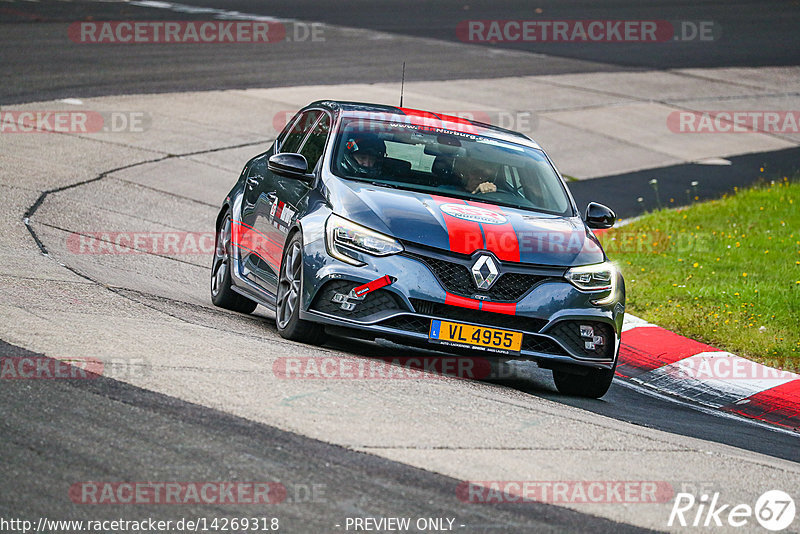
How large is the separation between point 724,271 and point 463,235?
233 inches

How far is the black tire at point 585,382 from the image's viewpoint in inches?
325

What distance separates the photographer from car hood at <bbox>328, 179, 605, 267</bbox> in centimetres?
768

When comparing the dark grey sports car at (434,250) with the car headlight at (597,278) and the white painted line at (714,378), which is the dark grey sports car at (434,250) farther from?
the white painted line at (714,378)

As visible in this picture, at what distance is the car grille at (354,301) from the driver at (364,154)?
121 centimetres

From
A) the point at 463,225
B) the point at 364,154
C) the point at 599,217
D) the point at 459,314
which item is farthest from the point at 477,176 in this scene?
the point at 459,314

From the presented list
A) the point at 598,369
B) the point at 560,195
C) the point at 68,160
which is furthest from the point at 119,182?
the point at 598,369

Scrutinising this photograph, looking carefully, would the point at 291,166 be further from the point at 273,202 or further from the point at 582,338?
the point at 582,338

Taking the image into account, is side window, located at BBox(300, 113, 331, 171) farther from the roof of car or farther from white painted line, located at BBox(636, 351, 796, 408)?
white painted line, located at BBox(636, 351, 796, 408)

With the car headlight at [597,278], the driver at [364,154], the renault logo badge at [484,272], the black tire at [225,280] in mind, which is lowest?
the black tire at [225,280]

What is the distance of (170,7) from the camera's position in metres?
30.0

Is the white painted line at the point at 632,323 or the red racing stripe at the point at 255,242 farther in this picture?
the white painted line at the point at 632,323

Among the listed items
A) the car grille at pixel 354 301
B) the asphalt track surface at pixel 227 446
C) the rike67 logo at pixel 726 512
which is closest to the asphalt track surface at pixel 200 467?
the asphalt track surface at pixel 227 446

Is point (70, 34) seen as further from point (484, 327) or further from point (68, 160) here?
point (484, 327)

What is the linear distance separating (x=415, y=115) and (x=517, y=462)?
173 inches
